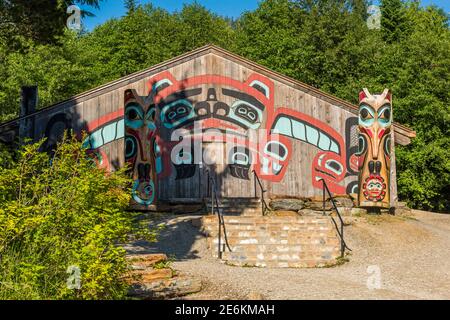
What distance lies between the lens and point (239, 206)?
62.2 feet

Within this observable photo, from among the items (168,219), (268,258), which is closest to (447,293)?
(268,258)

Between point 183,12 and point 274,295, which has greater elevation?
point 183,12

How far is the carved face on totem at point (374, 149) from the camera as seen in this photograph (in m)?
17.8

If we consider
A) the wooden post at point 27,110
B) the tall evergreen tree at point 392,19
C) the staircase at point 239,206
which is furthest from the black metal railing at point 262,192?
the tall evergreen tree at point 392,19

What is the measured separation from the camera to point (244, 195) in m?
19.6

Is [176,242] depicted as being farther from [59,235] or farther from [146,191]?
[59,235]

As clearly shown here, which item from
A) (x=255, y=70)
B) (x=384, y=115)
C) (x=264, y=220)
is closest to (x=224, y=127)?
(x=255, y=70)

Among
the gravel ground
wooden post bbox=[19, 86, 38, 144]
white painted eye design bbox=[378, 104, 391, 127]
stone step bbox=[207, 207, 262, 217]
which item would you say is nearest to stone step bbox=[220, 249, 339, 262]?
the gravel ground

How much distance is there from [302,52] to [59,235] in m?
29.4

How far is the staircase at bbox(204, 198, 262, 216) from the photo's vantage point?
18.5 m

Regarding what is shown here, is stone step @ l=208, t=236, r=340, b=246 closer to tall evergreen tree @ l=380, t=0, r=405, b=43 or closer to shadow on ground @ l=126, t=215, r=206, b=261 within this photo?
shadow on ground @ l=126, t=215, r=206, b=261

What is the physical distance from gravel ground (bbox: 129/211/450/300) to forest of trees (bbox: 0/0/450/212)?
677 cm

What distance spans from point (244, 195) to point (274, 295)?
10113 millimetres
